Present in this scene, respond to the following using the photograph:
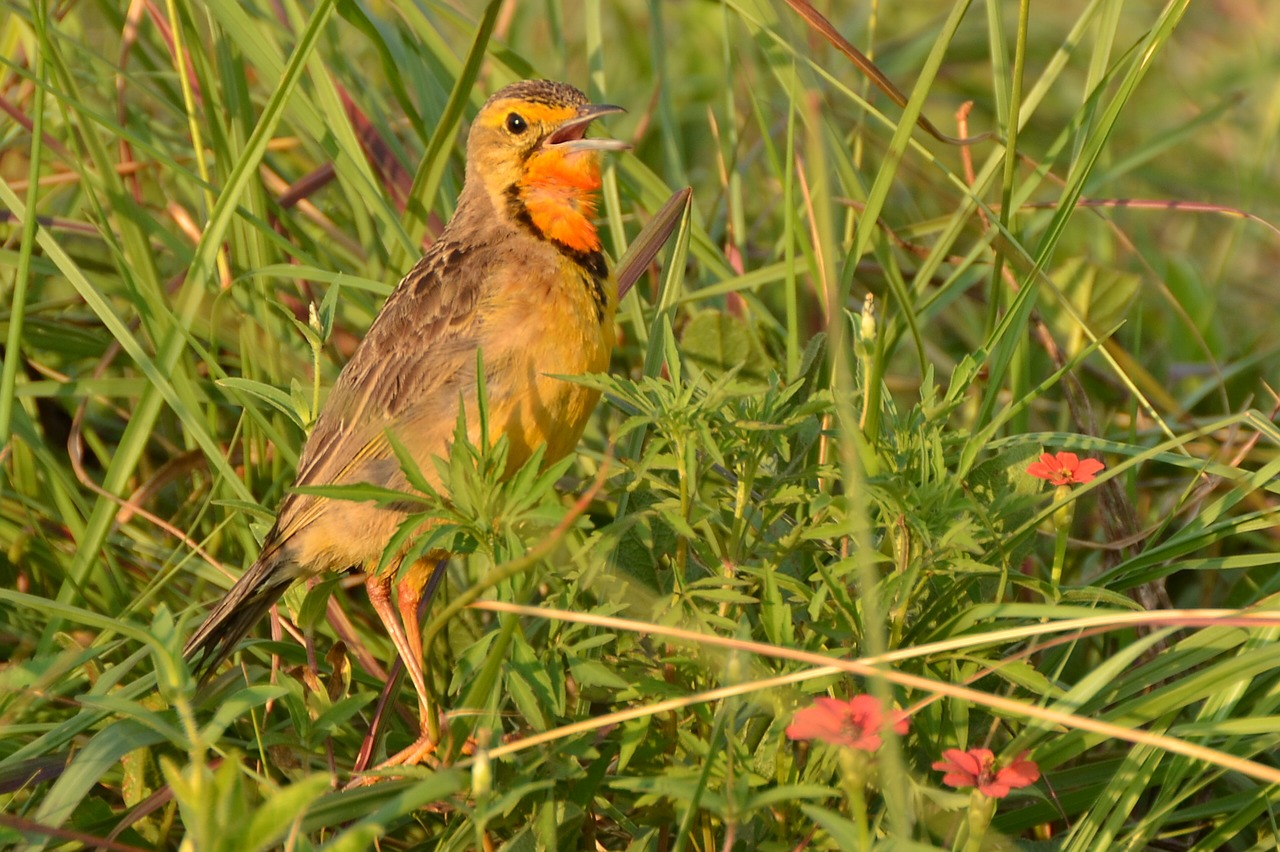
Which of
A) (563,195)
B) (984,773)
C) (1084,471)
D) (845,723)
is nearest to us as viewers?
(845,723)

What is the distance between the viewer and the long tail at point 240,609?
11.0ft

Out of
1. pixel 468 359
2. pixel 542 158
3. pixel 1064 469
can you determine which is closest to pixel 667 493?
pixel 468 359

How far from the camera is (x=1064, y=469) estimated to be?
8.84ft

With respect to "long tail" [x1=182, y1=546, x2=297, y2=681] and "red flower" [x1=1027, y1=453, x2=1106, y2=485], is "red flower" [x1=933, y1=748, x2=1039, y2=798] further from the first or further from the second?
"long tail" [x1=182, y1=546, x2=297, y2=681]

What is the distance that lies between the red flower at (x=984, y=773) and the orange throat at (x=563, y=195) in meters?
1.75

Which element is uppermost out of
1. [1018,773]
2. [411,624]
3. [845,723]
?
[845,723]

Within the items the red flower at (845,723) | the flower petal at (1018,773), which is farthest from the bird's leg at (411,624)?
the flower petal at (1018,773)

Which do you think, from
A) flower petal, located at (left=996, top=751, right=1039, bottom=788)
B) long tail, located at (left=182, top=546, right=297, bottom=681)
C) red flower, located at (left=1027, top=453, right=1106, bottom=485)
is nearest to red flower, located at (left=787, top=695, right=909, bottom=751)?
flower petal, located at (left=996, top=751, right=1039, bottom=788)

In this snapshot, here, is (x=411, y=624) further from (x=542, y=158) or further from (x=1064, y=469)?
(x=1064, y=469)

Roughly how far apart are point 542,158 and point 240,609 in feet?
4.59

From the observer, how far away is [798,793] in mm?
2211

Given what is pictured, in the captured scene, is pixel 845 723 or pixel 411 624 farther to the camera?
pixel 411 624

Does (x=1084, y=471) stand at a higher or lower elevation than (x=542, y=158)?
lower

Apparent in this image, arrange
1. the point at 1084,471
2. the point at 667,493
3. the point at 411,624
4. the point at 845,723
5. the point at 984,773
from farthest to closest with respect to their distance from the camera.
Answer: the point at 411,624 → the point at 667,493 → the point at 1084,471 → the point at 984,773 → the point at 845,723
